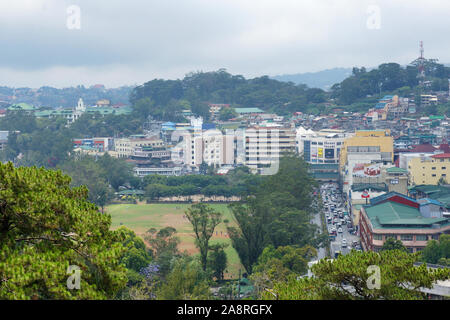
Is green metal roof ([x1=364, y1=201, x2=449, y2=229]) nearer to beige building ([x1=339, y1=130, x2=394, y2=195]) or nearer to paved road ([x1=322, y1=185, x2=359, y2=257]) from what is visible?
paved road ([x1=322, y1=185, x2=359, y2=257])

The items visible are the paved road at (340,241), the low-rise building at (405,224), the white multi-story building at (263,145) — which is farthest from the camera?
the white multi-story building at (263,145)

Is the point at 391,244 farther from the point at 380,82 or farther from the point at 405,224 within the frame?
the point at 380,82

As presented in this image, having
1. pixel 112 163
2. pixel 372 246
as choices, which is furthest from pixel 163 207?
pixel 372 246

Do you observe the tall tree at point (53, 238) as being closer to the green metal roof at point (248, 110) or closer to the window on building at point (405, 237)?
the window on building at point (405, 237)

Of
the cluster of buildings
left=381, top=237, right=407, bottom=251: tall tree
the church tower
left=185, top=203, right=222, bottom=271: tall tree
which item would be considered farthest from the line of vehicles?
the church tower

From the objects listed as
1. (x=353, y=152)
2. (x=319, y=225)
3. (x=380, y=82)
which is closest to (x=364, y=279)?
(x=319, y=225)

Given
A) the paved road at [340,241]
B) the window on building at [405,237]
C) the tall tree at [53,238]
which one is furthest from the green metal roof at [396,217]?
the tall tree at [53,238]
